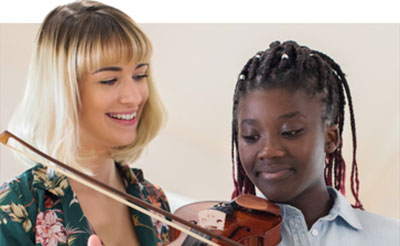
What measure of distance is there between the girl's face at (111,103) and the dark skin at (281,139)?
0.23 metres

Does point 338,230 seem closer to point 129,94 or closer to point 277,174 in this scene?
point 277,174

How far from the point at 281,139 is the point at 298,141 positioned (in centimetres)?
2

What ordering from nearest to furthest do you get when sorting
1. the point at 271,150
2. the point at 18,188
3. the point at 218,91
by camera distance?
the point at 271,150 → the point at 18,188 → the point at 218,91

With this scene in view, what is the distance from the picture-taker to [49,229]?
823 mm

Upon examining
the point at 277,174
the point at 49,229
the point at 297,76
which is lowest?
the point at 49,229

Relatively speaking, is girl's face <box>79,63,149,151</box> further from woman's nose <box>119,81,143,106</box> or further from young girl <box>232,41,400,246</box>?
young girl <box>232,41,400,246</box>

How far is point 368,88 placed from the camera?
1147 millimetres

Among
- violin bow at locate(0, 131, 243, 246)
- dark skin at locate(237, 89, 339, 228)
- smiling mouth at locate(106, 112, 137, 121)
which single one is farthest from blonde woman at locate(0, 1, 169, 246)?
dark skin at locate(237, 89, 339, 228)

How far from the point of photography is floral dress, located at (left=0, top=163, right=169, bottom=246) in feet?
2.59

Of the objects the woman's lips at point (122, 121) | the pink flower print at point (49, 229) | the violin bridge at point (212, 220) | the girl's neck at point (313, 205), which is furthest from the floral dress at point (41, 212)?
the girl's neck at point (313, 205)

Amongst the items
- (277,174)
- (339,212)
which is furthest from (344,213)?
(277,174)

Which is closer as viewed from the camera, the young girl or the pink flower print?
the young girl

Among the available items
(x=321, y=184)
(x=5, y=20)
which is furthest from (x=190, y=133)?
(x=321, y=184)

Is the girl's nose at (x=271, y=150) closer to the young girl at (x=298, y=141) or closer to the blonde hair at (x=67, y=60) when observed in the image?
the young girl at (x=298, y=141)
